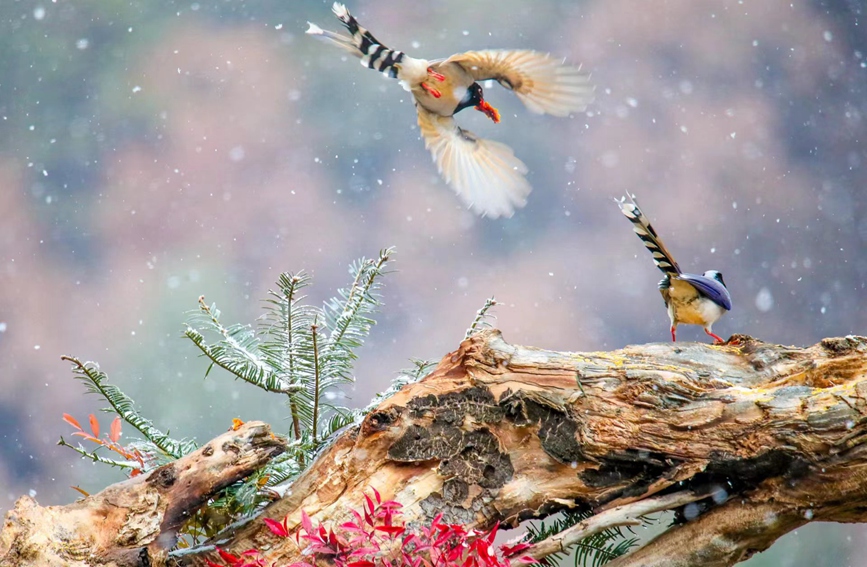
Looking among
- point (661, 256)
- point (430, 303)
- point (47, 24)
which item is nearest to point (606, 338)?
point (430, 303)

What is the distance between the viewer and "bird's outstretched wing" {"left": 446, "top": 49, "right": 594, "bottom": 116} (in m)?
1.37

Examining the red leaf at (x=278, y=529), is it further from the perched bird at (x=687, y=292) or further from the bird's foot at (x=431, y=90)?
the bird's foot at (x=431, y=90)

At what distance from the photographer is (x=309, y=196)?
1.64 m

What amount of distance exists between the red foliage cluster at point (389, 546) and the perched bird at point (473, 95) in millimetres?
898

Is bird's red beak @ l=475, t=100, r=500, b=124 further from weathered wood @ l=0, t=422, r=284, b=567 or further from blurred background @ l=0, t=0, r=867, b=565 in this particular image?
weathered wood @ l=0, t=422, r=284, b=567

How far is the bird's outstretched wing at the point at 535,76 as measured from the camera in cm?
137

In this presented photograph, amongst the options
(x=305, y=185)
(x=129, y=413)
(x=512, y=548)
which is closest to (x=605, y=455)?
(x=512, y=548)

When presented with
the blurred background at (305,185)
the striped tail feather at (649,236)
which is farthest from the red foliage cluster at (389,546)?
the blurred background at (305,185)

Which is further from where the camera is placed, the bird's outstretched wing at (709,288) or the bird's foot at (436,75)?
the bird's foot at (436,75)

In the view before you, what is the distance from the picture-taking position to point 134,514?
835mm

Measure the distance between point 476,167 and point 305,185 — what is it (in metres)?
0.41

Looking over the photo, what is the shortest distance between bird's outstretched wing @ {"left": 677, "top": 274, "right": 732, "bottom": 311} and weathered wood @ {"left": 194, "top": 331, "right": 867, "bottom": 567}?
220mm

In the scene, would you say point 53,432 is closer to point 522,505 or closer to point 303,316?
point 303,316

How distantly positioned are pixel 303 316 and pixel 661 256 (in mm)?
557
